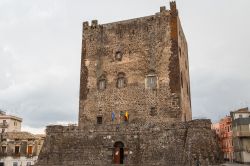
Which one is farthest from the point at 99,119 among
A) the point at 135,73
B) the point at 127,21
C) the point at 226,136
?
the point at 226,136

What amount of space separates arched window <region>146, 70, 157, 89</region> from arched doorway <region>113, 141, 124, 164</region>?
6.51 m

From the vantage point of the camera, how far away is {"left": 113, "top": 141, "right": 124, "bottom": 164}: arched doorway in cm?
2491

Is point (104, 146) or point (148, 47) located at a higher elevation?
point (148, 47)

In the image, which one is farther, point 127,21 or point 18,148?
point 18,148

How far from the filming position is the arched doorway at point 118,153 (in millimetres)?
24906

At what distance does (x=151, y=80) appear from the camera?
95.7 feet

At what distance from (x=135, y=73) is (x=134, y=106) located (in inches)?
123

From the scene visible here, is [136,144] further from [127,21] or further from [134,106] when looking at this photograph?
[127,21]

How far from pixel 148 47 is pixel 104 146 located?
10277mm

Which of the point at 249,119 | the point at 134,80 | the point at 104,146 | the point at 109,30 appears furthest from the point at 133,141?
the point at 249,119

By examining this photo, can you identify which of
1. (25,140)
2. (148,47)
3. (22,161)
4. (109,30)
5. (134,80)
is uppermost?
(109,30)

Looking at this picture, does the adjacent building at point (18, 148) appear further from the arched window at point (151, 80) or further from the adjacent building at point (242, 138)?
the adjacent building at point (242, 138)

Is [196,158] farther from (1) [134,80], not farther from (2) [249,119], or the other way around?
(2) [249,119]

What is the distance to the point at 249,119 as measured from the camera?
4256 centimetres
